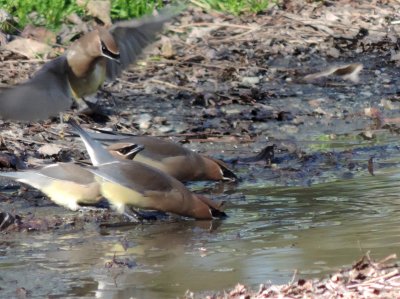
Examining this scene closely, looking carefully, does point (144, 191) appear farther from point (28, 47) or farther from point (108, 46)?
point (28, 47)

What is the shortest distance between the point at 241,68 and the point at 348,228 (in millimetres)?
4278

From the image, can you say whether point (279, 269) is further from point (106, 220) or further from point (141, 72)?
point (141, 72)

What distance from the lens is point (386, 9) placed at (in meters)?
11.8

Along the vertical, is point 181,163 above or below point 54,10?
below

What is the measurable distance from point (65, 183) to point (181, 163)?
915mm

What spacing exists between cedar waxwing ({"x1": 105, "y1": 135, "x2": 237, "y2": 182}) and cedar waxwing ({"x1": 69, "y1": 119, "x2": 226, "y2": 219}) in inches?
28.5

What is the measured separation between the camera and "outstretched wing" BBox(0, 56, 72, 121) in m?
6.99

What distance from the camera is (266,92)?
30.6 ft

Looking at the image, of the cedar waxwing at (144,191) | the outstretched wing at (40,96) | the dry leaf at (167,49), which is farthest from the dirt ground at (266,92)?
the cedar waxwing at (144,191)

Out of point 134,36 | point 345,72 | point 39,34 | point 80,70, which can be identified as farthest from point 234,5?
point 80,70

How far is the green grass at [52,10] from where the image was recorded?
1000 centimetres

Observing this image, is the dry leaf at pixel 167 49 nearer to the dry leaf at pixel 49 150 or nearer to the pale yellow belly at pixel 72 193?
the dry leaf at pixel 49 150

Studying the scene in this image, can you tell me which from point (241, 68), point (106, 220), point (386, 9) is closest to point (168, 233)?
point (106, 220)

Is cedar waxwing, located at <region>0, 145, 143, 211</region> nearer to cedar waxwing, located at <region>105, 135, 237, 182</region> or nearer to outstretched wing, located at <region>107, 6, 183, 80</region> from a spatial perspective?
cedar waxwing, located at <region>105, 135, 237, 182</region>
